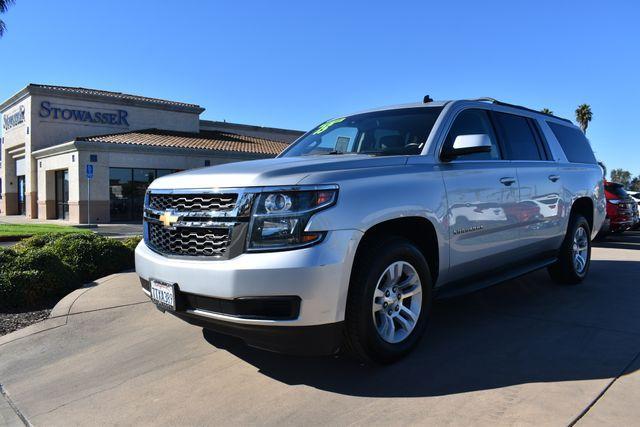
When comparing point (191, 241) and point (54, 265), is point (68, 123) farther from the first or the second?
point (191, 241)

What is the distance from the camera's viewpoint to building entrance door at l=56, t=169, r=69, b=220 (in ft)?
82.9

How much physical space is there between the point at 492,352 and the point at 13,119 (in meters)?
33.7

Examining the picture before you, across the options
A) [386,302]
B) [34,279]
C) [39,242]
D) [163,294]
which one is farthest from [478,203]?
[39,242]

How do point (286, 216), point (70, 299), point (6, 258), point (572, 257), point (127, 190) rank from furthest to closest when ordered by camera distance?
1. point (127, 190)
2. point (6, 258)
3. point (572, 257)
4. point (70, 299)
5. point (286, 216)

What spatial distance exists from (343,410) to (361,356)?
0.43 metres

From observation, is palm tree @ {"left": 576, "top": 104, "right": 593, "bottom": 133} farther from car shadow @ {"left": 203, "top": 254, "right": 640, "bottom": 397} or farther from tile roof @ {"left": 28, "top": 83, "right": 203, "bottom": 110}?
car shadow @ {"left": 203, "top": 254, "right": 640, "bottom": 397}

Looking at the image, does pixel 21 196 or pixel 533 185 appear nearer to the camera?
pixel 533 185

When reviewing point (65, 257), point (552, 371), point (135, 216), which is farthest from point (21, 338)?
point (135, 216)

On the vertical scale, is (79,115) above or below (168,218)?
above

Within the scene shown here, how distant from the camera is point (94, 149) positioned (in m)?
23.1

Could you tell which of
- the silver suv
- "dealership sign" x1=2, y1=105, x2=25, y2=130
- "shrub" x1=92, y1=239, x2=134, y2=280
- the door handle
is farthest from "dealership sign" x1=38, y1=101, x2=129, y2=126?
the door handle

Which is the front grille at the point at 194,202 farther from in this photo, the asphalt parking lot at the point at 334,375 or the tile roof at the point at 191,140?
the tile roof at the point at 191,140

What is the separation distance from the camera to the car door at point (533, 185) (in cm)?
490

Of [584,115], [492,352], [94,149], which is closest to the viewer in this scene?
[492,352]
